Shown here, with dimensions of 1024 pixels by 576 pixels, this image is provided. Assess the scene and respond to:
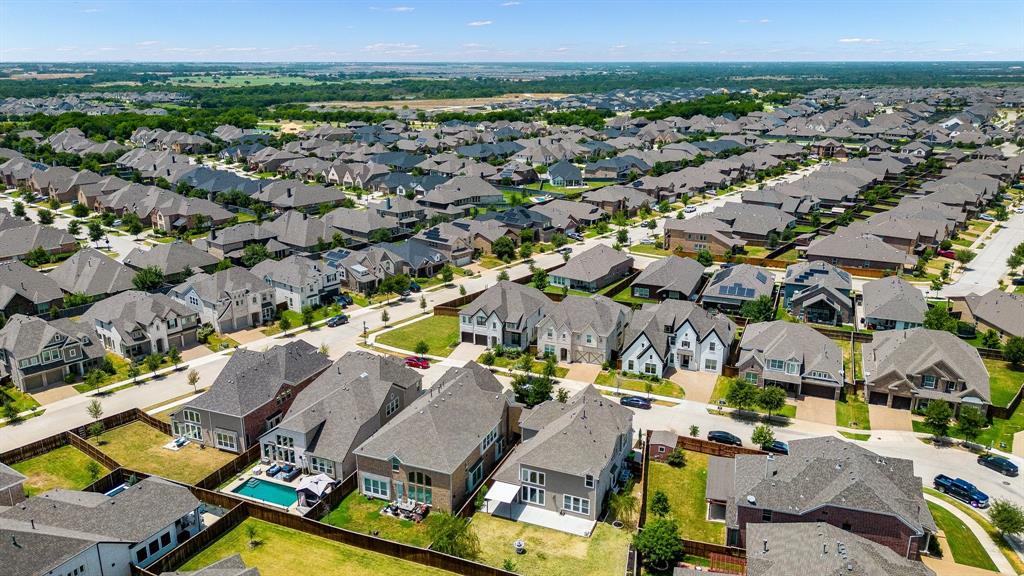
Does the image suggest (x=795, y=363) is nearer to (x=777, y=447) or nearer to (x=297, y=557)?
(x=777, y=447)

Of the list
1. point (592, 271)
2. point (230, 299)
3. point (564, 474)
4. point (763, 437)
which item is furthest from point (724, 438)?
point (230, 299)

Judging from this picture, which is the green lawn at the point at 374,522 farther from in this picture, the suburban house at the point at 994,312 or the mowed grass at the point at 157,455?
the suburban house at the point at 994,312

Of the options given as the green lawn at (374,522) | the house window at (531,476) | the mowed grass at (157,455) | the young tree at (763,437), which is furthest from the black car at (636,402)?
the mowed grass at (157,455)

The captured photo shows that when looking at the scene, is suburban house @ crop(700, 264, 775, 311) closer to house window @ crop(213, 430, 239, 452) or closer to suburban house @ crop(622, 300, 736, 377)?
suburban house @ crop(622, 300, 736, 377)

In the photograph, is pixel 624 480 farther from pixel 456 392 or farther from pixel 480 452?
pixel 456 392

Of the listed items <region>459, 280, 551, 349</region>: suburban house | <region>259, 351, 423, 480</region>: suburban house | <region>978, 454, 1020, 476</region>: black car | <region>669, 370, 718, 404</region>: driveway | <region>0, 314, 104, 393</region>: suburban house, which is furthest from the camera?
<region>459, 280, 551, 349</region>: suburban house

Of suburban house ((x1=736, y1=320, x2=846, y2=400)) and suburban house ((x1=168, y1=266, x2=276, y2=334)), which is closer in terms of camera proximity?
suburban house ((x1=736, y1=320, x2=846, y2=400))

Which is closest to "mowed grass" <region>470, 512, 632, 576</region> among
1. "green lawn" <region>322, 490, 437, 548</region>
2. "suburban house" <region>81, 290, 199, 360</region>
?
"green lawn" <region>322, 490, 437, 548</region>
